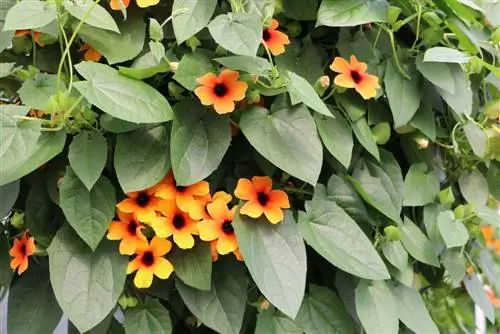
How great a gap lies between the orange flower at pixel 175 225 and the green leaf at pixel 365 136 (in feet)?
0.63

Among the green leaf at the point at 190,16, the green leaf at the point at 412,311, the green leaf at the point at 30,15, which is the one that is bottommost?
the green leaf at the point at 412,311

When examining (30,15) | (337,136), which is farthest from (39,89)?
(337,136)

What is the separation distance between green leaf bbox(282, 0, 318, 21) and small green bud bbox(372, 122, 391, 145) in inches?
5.2

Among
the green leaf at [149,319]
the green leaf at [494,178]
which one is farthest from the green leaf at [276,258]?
the green leaf at [494,178]

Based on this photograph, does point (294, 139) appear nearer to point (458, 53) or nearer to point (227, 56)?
point (227, 56)

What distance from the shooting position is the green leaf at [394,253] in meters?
0.66

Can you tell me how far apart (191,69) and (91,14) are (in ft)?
0.33

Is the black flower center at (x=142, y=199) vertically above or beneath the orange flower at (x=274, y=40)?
beneath

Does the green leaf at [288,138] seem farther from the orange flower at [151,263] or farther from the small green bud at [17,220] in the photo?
the small green bud at [17,220]

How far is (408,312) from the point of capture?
69 cm

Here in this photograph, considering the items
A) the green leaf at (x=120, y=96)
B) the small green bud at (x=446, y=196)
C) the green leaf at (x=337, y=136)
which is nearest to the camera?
the green leaf at (x=120, y=96)

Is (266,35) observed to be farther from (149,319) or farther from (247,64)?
(149,319)

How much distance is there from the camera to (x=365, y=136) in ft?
2.10

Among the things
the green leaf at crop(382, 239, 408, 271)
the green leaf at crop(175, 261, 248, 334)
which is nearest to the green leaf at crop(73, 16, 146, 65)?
the green leaf at crop(175, 261, 248, 334)
